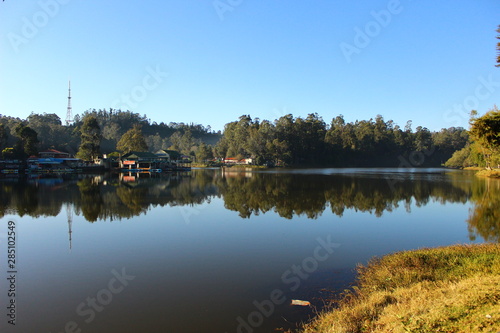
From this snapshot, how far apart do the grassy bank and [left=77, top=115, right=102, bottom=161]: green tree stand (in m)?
79.2

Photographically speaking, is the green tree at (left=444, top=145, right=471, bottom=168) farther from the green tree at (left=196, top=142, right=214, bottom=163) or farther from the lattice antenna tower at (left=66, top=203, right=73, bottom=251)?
the lattice antenna tower at (left=66, top=203, right=73, bottom=251)

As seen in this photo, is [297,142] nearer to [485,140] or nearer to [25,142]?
[25,142]

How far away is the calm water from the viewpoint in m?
7.46

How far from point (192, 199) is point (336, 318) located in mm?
21547

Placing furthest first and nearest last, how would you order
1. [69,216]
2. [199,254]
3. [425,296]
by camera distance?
→ [69,216]
[199,254]
[425,296]

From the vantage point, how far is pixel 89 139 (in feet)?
257

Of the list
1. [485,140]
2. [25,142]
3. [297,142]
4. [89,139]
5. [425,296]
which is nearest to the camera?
[425,296]

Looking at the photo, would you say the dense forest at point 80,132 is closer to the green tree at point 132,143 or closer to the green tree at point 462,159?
the green tree at point 132,143

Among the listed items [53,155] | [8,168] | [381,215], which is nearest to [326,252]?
[381,215]

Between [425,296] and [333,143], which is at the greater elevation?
[333,143]

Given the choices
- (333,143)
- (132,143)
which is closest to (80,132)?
(132,143)

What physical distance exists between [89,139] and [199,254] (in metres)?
75.7

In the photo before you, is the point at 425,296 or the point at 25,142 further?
the point at 25,142

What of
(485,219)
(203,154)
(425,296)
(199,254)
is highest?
(203,154)
